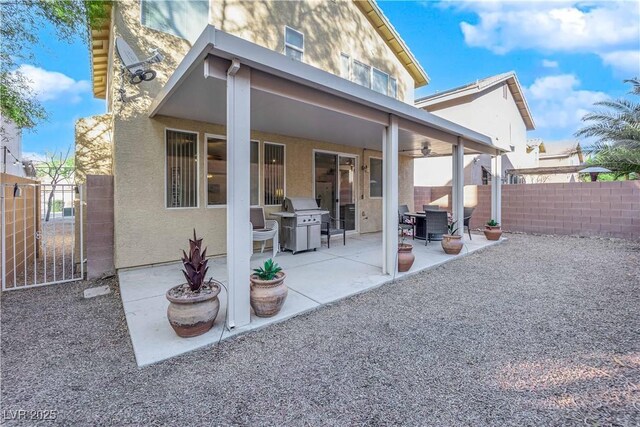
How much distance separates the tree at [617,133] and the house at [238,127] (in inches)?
105

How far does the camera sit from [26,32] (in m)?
4.72

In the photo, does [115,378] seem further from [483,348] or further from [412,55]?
[412,55]

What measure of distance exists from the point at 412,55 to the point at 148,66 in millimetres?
8749

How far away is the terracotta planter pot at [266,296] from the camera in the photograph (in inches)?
131

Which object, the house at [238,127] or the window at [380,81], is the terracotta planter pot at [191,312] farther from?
the window at [380,81]

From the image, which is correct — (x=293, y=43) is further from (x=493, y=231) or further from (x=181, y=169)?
(x=493, y=231)

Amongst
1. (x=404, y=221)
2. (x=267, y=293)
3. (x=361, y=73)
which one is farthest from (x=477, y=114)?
(x=267, y=293)

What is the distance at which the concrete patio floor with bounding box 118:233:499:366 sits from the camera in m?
2.93

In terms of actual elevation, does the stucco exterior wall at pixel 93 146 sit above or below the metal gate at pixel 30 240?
above

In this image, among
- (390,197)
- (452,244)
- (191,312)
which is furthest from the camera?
(452,244)

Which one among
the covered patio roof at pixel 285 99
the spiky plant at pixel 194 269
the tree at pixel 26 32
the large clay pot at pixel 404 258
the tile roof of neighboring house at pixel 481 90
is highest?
the tile roof of neighboring house at pixel 481 90

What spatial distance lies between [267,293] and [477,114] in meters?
13.9

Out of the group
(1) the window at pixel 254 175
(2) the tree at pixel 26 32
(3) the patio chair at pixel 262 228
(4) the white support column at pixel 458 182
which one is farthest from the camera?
(4) the white support column at pixel 458 182

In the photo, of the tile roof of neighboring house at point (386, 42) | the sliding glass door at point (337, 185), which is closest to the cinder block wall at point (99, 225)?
the tile roof of neighboring house at point (386, 42)
